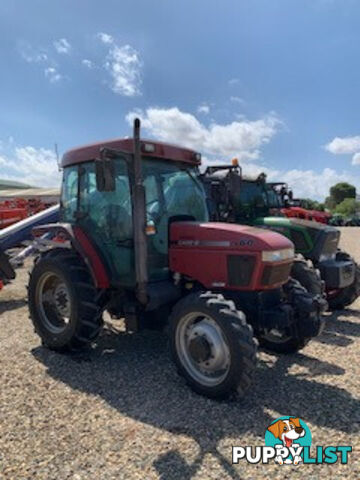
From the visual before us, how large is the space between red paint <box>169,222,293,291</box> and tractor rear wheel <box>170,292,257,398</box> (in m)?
0.35

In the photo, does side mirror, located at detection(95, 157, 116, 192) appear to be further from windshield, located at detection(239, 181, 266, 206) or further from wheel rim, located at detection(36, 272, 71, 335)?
windshield, located at detection(239, 181, 266, 206)

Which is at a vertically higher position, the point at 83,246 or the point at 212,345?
the point at 83,246

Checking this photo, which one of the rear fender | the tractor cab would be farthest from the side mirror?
the rear fender

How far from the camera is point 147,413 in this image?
3.47 m

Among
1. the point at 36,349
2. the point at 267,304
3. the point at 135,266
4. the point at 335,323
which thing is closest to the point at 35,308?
the point at 36,349

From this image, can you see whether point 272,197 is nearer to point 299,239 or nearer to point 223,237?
point 299,239

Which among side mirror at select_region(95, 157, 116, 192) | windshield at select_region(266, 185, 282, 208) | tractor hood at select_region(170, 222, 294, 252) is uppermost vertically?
side mirror at select_region(95, 157, 116, 192)

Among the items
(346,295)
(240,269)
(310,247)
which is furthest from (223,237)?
(346,295)

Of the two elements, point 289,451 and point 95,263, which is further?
point 95,263

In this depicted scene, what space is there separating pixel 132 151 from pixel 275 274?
1.93 m

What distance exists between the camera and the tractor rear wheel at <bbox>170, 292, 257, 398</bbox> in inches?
136

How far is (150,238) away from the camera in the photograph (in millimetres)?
4379

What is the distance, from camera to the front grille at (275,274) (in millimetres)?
3941

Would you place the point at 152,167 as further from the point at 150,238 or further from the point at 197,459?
the point at 197,459
